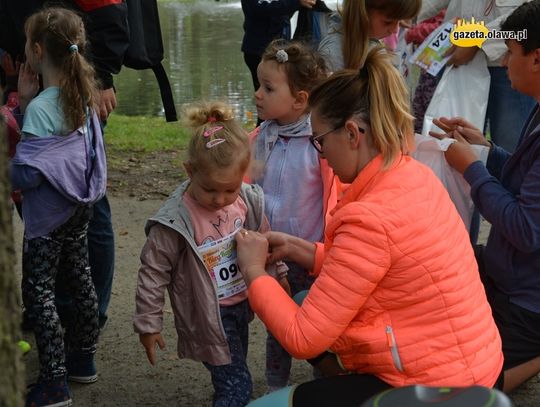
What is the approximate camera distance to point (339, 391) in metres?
2.55

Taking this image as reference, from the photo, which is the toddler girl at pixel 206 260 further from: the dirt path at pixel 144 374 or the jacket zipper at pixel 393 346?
the jacket zipper at pixel 393 346

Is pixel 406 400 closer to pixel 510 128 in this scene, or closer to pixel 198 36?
pixel 510 128

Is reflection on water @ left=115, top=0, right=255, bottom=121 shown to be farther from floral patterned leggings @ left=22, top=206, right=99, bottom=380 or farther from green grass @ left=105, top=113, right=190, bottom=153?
floral patterned leggings @ left=22, top=206, right=99, bottom=380

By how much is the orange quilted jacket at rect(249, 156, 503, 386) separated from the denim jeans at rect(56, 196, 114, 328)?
152 centimetres

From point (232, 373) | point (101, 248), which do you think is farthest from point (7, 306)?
point (101, 248)

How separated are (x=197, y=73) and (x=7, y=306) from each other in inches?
428

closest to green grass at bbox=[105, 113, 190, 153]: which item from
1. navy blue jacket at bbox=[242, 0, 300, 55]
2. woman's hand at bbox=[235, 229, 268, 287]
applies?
navy blue jacket at bbox=[242, 0, 300, 55]

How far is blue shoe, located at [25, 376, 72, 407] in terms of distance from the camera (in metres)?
3.34

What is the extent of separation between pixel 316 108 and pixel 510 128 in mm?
2255

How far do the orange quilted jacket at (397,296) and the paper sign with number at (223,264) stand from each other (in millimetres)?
543

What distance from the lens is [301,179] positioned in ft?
11.1

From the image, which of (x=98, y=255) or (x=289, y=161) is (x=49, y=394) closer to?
(x=98, y=255)

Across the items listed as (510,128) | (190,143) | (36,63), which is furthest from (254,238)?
(510,128)

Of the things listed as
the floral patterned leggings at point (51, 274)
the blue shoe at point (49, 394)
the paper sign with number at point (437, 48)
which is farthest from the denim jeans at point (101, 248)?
the paper sign with number at point (437, 48)
